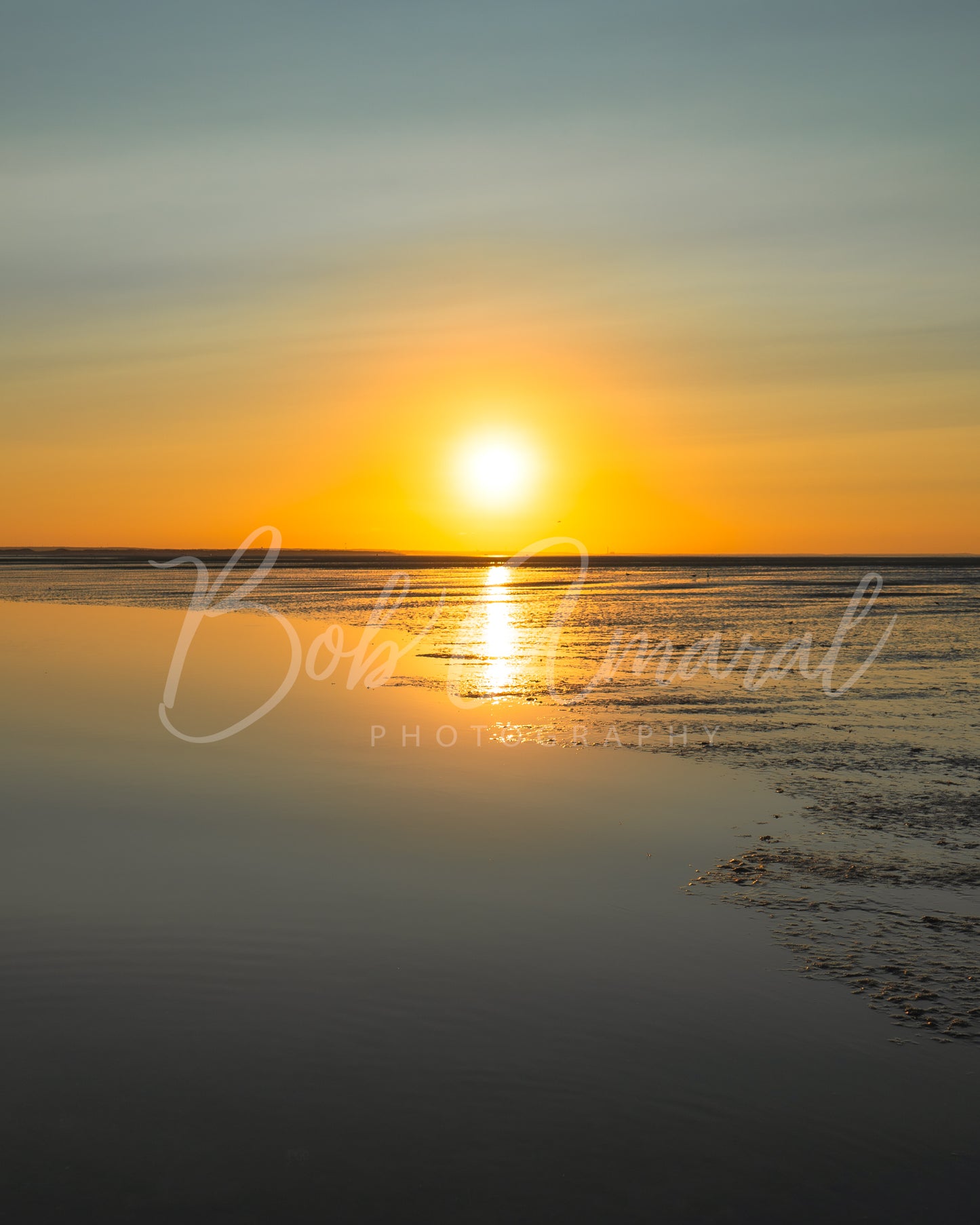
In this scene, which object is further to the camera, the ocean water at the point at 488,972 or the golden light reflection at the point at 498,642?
the golden light reflection at the point at 498,642

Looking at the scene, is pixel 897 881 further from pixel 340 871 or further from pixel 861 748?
pixel 861 748

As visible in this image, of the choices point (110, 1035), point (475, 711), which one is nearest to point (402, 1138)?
point (110, 1035)

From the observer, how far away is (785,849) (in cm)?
1123

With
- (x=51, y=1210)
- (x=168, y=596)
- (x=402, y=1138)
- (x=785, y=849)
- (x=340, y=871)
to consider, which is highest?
(x=168, y=596)

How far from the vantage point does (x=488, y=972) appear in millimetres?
7836

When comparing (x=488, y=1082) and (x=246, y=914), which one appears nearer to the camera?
(x=488, y=1082)

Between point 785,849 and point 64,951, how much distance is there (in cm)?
743

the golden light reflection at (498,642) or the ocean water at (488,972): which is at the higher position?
the golden light reflection at (498,642)

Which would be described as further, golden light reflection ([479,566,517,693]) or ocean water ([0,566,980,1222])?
golden light reflection ([479,566,517,693])

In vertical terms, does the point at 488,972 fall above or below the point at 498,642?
below

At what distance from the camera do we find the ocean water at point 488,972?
5449mm

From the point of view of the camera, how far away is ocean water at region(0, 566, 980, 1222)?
17.9 ft

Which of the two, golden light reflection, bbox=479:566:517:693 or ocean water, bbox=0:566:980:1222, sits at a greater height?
golden light reflection, bbox=479:566:517:693

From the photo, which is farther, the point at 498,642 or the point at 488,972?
the point at 498,642
